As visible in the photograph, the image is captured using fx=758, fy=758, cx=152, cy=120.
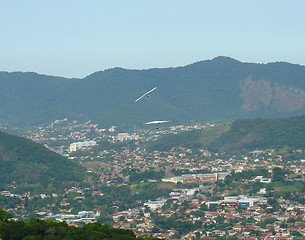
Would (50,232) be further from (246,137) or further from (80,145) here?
(80,145)

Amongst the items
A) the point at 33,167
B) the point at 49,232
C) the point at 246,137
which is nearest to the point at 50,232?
the point at 49,232

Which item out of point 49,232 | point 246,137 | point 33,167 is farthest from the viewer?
point 246,137

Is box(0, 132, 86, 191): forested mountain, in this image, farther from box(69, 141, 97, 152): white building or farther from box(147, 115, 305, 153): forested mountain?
Result: box(69, 141, 97, 152): white building

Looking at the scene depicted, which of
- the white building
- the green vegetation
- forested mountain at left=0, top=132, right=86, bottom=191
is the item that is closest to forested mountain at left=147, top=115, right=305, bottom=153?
the white building

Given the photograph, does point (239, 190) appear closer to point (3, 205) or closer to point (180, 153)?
point (3, 205)

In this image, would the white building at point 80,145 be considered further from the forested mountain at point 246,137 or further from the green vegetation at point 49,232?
the green vegetation at point 49,232
